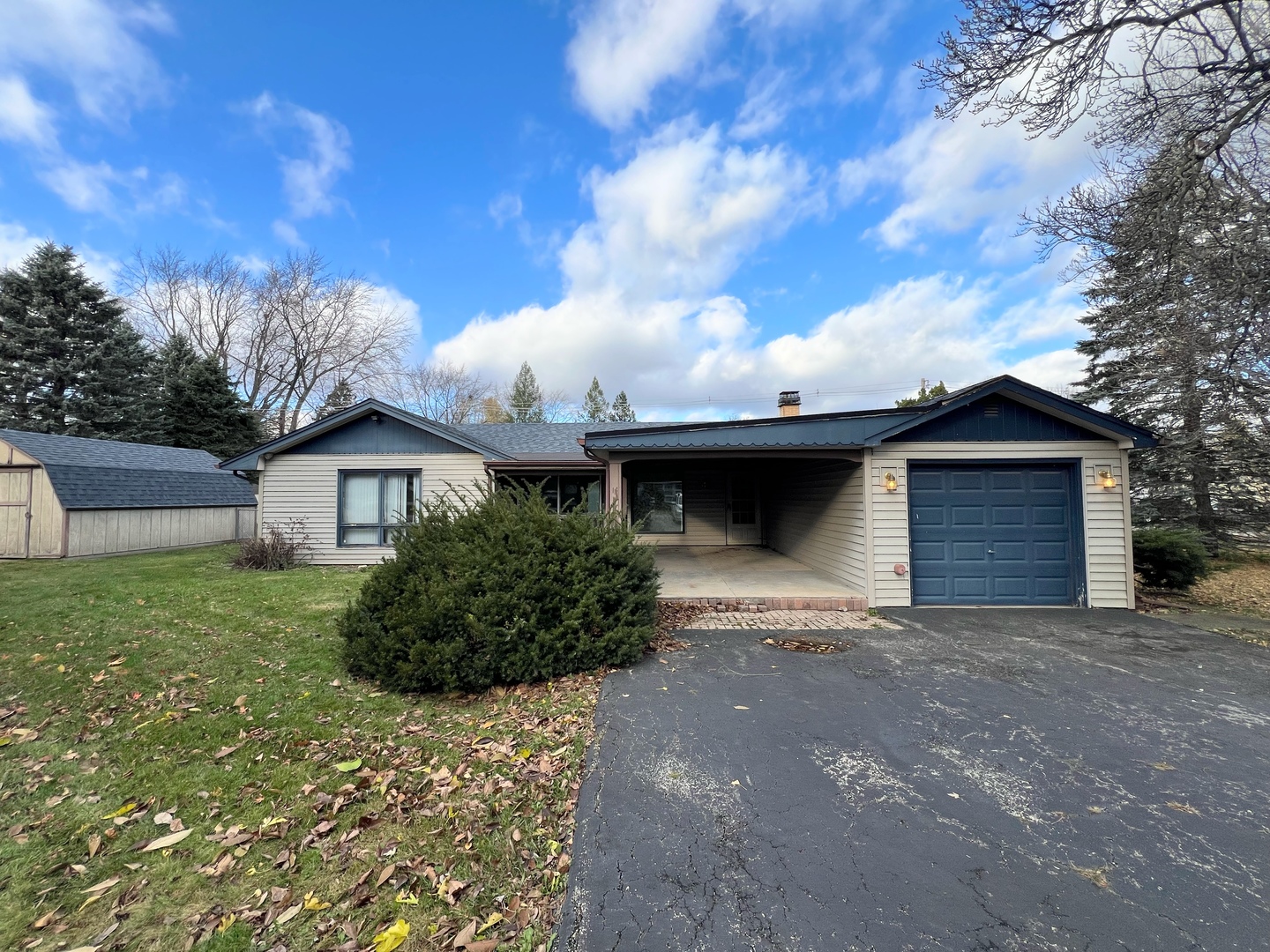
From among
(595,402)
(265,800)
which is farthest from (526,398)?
(265,800)

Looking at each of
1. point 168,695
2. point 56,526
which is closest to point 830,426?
point 168,695

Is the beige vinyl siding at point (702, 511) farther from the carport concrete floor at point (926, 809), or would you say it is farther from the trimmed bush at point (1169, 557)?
the carport concrete floor at point (926, 809)

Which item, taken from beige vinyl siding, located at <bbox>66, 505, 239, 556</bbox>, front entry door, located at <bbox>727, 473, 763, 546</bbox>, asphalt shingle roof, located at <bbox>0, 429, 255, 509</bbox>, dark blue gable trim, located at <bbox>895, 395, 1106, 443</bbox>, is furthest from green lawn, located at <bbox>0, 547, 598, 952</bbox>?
front entry door, located at <bbox>727, 473, 763, 546</bbox>

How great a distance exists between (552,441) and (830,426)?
32.0ft

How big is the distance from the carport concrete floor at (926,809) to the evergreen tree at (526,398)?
34612 mm

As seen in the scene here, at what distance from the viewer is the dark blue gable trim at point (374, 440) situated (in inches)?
469

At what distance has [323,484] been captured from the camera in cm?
1187

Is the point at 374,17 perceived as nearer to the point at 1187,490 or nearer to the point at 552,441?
the point at 552,441

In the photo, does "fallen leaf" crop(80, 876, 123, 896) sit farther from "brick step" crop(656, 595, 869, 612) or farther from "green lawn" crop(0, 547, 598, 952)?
"brick step" crop(656, 595, 869, 612)

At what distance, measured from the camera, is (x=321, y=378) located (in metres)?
28.1

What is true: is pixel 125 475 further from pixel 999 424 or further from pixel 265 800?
pixel 999 424

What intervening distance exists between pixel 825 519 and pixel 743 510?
4.77 m

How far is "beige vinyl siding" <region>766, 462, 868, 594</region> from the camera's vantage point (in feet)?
25.9

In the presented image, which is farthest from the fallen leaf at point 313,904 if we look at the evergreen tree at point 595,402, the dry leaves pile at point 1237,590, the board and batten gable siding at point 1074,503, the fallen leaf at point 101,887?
the evergreen tree at point 595,402
